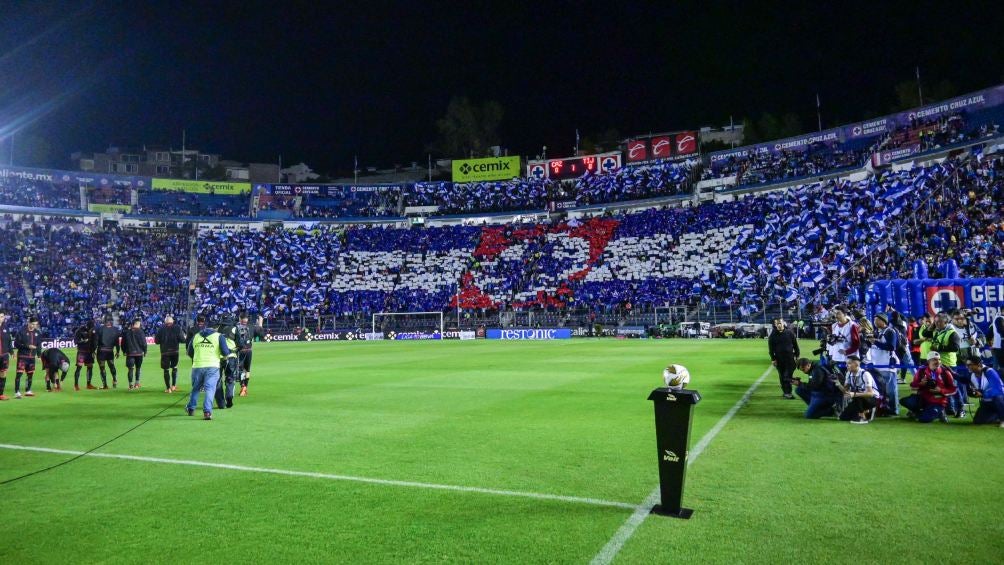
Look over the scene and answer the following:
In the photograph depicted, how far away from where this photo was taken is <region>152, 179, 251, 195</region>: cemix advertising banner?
72.1 m

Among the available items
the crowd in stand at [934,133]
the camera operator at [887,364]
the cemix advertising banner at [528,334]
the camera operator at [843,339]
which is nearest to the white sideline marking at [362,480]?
the camera operator at [887,364]

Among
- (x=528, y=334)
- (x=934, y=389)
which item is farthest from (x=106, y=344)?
(x=528, y=334)

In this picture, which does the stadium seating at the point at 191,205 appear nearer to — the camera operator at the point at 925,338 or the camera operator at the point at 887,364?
the camera operator at the point at 925,338

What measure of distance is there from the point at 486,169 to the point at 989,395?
229ft

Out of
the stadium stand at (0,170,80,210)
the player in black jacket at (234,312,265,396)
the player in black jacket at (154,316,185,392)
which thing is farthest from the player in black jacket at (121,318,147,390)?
the stadium stand at (0,170,80,210)

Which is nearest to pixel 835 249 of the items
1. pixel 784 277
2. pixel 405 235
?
pixel 784 277

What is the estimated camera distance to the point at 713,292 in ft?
166

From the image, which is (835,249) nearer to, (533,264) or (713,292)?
(713,292)

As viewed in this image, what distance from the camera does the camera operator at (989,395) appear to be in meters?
10.9

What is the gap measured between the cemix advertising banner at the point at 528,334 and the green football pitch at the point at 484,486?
3799 centimetres

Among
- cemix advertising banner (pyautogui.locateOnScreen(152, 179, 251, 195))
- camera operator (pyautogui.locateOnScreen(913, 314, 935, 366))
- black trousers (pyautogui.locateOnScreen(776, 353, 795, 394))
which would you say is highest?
cemix advertising banner (pyautogui.locateOnScreen(152, 179, 251, 195))

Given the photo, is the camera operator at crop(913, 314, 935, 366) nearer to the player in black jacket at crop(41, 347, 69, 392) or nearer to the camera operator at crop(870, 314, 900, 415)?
the camera operator at crop(870, 314, 900, 415)

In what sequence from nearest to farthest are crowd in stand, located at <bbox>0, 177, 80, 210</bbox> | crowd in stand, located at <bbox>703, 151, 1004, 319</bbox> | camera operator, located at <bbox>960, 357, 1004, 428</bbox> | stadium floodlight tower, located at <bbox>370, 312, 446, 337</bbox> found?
camera operator, located at <bbox>960, 357, 1004, 428</bbox>
crowd in stand, located at <bbox>703, 151, 1004, 319</bbox>
stadium floodlight tower, located at <bbox>370, 312, 446, 337</bbox>
crowd in stand, located at <bbox>0, 177, 80, 210</bbox>

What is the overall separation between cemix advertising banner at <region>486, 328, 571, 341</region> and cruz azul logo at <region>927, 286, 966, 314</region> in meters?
33.3
